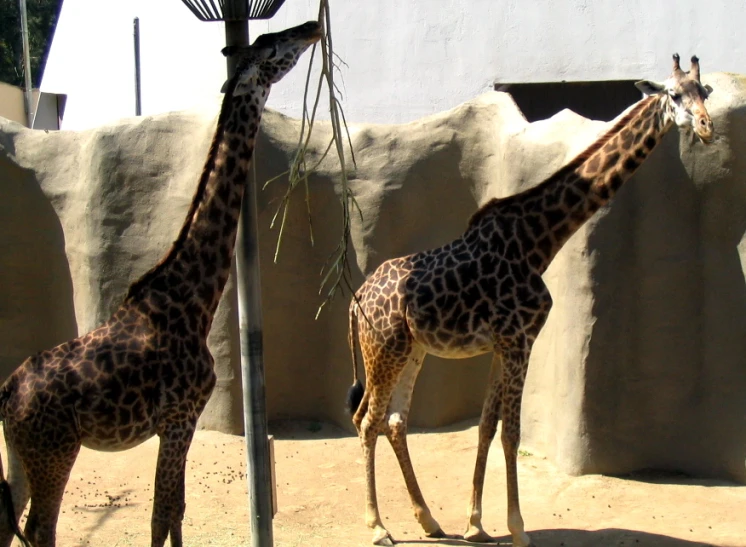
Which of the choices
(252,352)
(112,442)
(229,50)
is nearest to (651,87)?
(229,50)

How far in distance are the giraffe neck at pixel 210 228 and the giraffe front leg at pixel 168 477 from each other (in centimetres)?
55

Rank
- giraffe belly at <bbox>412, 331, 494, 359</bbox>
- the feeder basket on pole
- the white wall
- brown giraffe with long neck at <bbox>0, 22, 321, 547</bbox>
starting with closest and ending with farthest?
brown giraffe with long neck at <bbox>0, 22, 321, 547</bbox> → the feeder basket on pole → giraffe belly at <bbox>412, 331, 494, 359</bbox> → the white wall

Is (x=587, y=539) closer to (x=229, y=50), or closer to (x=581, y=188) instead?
(x=581, y=188)

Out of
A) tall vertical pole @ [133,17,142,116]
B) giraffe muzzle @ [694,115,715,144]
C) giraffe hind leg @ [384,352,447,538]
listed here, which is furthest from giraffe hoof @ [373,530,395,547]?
tall vertical pole @ [133,17,142,116]

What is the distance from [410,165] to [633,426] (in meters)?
2.82

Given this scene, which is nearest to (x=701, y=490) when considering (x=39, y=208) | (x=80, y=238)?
(x=80, y=238)

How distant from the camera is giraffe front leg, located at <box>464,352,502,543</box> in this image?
19.6 ft

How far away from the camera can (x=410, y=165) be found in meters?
7.86

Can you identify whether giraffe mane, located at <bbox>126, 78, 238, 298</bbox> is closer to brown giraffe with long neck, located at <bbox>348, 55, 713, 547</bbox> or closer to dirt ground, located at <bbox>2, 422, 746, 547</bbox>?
brown giraffe with long neck, located at <bbox>348, 55, 713, 547</bbox>

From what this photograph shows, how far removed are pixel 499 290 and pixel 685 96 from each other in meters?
1.65

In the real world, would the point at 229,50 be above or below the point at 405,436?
above

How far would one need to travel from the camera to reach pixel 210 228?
473 cm

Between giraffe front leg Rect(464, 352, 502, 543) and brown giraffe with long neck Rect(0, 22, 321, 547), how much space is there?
210 centimetres

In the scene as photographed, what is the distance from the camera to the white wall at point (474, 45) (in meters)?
10.0
